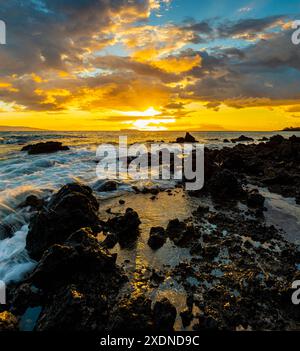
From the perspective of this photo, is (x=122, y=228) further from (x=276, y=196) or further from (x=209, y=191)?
(x=276, y=196)

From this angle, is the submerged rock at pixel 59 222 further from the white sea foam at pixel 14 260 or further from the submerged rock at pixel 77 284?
the submerged rock at pixel 77 284

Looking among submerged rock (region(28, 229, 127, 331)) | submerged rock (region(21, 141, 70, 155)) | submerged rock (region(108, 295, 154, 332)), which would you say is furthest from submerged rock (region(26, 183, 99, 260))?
submerged rock (region(21, 141, 70, 155))

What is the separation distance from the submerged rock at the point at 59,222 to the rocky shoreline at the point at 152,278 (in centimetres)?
3

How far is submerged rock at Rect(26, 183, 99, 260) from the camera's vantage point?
746 cm

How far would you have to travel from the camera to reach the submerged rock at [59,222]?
746 cm

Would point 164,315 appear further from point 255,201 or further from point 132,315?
point 255,201

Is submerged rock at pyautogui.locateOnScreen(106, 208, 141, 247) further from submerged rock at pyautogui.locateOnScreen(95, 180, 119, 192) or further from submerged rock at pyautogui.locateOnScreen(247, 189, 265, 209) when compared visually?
submerged rock at pyautogui.locateOnScreen(95, 180, 119, 192)

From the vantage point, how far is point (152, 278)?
6.00 m

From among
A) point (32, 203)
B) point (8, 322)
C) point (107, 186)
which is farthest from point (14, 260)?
point (107, 186)

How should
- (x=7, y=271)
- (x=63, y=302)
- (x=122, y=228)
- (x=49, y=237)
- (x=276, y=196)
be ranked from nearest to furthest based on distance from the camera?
(x=63, y=302) < (x=7, y=271) < (x=49, y=237) < (x=122, y=228) < (x=276, y=196)

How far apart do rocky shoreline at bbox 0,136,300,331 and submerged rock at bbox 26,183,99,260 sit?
0.03 metres
